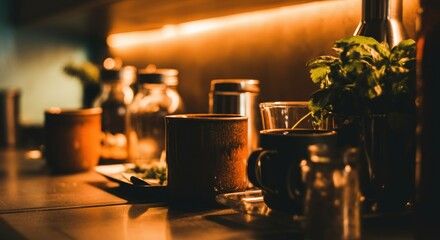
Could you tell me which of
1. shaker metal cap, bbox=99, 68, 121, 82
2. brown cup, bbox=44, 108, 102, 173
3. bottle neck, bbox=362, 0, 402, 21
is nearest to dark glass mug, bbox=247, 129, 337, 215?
bottle neck, bbox=362, 0, 402, 21

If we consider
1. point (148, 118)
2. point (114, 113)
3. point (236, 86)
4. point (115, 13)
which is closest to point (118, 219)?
point (236, 86)

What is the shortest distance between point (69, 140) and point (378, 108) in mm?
822

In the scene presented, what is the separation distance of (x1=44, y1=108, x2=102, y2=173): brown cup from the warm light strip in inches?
18.6

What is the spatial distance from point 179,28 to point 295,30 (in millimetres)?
627

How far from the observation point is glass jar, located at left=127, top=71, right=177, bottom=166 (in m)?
1.52

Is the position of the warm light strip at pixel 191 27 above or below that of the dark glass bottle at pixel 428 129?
above

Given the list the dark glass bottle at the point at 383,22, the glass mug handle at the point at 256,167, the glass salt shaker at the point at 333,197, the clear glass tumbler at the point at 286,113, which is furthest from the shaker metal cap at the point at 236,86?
the glass salt shaker at the point at 333,197

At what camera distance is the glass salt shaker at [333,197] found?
68 cm

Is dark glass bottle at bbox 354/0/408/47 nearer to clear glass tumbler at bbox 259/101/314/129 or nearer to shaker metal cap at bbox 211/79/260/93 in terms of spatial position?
clear glass tumbler at bbox 259/101/314/129

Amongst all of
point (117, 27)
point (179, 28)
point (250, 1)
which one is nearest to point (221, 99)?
point (250, 1)

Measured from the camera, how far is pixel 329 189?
Answer: 0.68 m

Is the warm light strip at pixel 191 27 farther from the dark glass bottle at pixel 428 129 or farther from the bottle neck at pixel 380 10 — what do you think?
the dark glass bottle at pixel 428 129

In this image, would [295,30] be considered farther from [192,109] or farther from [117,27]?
[117,27]

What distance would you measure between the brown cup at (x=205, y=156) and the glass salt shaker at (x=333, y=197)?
0.87 ft
